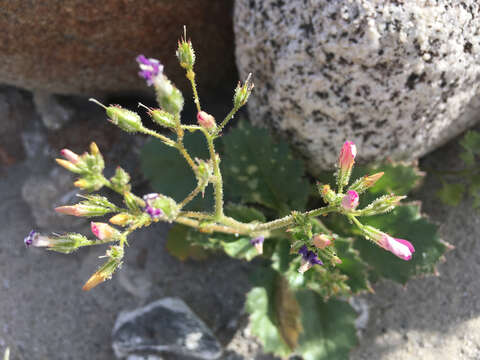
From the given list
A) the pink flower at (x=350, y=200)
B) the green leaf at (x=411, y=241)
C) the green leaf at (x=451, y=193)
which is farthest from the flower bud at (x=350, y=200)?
the green leaf at (x=451, y=193)

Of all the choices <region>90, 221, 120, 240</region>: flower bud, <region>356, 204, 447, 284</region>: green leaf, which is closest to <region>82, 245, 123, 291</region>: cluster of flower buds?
<region>90, 221, 120, 240</region>: flower bud

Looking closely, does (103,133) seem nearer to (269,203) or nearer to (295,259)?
(269,203)

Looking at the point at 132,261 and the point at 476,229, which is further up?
Result: the point at 476,229

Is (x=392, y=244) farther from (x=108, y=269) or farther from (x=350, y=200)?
(x=108, y=269)

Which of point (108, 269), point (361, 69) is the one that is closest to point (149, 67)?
point (108, 269)

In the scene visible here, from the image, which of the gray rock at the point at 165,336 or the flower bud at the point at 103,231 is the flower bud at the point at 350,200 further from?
the gray rock at the point at 165,336

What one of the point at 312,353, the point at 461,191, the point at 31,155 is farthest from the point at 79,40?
the point at 461,191
